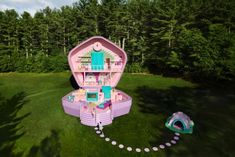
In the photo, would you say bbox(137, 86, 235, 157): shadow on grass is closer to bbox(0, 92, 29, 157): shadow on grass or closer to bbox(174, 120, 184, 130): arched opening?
bbox(174, 120, 184, 130): arched opening

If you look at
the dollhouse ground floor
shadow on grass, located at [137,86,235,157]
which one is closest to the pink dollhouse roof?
the dollhouse ground floor

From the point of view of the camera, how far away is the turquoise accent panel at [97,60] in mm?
15532

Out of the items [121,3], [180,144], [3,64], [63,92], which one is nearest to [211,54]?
[180,144]

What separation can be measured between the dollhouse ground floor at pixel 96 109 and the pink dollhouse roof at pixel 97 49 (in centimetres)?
174

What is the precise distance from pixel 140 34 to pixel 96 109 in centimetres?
2089

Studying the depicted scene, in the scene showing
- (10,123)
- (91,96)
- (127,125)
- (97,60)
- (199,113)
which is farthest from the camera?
(97,60)

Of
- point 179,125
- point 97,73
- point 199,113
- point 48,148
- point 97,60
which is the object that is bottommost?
point 48,148

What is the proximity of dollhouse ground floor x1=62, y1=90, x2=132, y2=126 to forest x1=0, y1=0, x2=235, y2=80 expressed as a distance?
36.4 feet

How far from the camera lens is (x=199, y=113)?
14797 millimetres

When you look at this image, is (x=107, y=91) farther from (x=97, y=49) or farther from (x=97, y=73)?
(x=97, y=49)

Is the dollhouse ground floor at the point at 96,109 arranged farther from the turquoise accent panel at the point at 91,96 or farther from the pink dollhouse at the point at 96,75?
the turquoise accent panel at the point at 91,96

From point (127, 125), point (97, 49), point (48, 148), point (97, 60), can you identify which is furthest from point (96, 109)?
point (97, 49)

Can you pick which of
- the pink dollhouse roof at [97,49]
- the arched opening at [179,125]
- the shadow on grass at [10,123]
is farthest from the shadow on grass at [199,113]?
the shadow on grass at [10,123]

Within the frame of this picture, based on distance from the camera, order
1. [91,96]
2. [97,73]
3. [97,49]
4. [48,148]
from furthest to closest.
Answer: [97,73]
[97,49]
[91,96]
[48,148]
